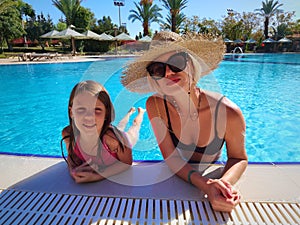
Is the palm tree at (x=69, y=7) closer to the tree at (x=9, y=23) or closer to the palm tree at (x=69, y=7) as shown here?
the palm tree at (x=69, y=7)

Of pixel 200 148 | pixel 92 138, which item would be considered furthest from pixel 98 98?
pixel 200 148

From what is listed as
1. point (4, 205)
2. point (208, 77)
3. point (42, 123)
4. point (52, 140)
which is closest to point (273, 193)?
point (208, 77)

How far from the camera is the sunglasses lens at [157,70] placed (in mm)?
1499

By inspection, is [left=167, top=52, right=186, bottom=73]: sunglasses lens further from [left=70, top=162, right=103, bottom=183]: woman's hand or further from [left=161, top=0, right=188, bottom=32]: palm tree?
[left=161, top=0, right=188, bottom=32]: palm tree

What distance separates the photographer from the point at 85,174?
150 centimetres

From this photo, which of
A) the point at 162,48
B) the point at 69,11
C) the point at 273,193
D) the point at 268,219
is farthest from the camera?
the point at 69,11

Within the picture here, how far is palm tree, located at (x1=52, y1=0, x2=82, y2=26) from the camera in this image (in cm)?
2972

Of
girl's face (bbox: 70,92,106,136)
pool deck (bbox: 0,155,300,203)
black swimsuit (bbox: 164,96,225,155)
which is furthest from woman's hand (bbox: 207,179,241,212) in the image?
girl's face (bbox: 70,92,106,136)

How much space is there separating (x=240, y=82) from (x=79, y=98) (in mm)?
9642

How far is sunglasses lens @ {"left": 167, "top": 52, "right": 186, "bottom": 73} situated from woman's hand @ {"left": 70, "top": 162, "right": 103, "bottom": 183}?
0.87 meters

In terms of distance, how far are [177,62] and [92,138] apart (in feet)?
2.67

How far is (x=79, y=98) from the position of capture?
153 centimetres

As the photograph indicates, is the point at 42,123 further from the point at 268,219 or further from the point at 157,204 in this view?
the point at 268,219

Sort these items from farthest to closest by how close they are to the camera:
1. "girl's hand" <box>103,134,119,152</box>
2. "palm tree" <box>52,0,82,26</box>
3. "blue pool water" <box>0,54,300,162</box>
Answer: "palm tree" <box>52,0,82,26</box> → "blue pool water" <box>0,54,300,162</box> → "girl's hand" <box>103,134,119,152</box>
